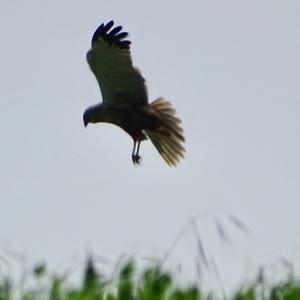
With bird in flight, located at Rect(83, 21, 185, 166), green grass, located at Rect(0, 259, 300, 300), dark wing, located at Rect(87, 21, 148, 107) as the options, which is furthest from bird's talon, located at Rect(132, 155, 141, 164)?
green grass, located at Rect(0, 259, 300, 300)

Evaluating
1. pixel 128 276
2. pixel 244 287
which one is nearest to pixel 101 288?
pixel 128 276

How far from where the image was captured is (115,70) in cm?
1414

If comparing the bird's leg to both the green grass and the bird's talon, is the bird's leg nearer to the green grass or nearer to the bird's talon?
the bird's talon

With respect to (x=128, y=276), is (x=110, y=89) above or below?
above

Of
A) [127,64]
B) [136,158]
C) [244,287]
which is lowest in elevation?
[244,287]

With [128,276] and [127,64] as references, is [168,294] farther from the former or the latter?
[127,64]

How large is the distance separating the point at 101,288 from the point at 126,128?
7305mm

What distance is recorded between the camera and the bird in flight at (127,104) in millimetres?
13913

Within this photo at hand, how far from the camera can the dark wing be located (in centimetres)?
1384

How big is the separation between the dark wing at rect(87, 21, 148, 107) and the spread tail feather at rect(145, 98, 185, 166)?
17 centimetres

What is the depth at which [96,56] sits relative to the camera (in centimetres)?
1402

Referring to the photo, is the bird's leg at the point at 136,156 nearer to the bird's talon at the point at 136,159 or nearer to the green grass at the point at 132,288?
the bird's talon at the point at 136,159

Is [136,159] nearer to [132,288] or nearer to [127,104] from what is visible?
[127,104]

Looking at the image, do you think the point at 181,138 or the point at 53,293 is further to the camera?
the point at 181,138
